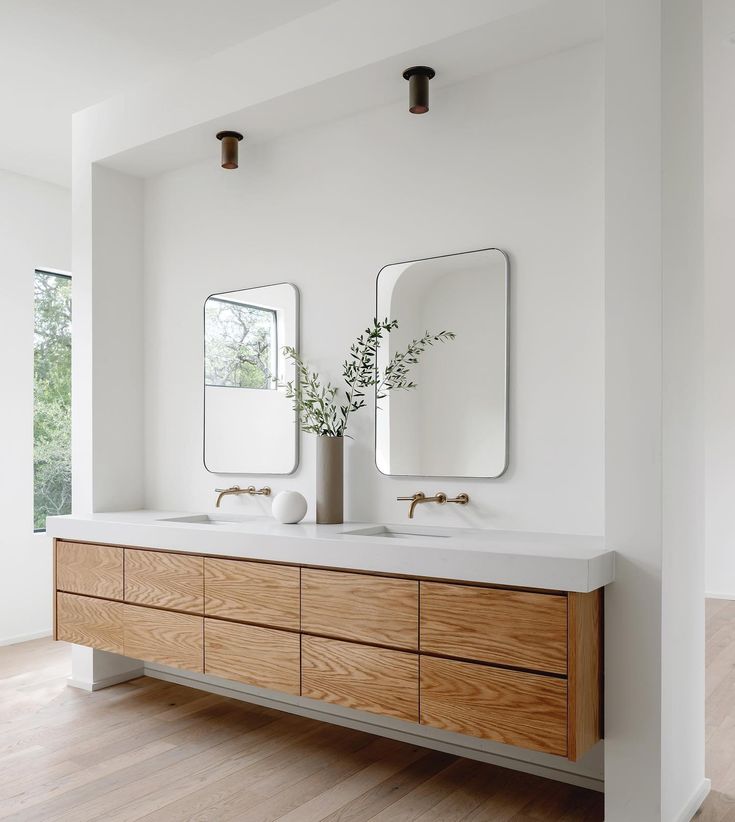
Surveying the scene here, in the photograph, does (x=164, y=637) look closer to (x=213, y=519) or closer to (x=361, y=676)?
(x=213, y=519)

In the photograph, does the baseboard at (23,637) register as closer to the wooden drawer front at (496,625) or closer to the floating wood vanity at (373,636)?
the floating wood vanity at (373,636)

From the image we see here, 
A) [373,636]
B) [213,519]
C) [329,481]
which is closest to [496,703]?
[373,636]

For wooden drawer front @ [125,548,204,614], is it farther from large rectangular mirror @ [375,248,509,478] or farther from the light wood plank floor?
large rectangular mirror @ [375,248,509,478]

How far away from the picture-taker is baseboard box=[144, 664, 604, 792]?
8.67ft

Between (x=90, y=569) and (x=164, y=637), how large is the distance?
1.76ft

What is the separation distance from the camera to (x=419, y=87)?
9.30ft

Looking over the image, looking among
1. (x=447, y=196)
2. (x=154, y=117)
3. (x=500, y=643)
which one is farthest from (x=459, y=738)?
(x=154, y=117)

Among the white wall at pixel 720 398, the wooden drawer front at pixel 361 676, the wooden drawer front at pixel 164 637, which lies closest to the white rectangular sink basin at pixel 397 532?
the wooden drawer front at pixel 361 676

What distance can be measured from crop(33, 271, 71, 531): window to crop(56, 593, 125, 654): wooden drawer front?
4.84ft

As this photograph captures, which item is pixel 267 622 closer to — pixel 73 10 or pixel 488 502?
pixel 488 502

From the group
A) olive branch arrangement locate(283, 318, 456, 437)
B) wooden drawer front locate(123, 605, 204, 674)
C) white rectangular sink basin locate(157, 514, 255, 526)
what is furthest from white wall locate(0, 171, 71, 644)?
olive branch arrangement locate(283, 318, 456, 437)

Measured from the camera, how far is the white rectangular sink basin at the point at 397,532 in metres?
2.88

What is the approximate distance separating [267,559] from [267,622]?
22 centimetres

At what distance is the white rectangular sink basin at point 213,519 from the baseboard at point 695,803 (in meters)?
2.00
